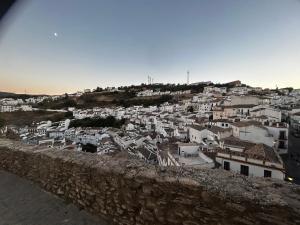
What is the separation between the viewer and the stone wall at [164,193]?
192 centimetres

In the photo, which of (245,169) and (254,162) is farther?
(245,169)

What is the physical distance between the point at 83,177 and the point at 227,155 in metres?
14.1

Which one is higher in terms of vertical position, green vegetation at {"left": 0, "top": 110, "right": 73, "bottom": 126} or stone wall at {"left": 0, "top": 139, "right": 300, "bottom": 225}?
stone wall at {"left": 0, "top": 139, "right": 300, "bottom": 225}

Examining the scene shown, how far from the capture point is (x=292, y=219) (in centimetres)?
172

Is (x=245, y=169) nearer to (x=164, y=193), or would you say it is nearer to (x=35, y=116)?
(x=164, y=193)

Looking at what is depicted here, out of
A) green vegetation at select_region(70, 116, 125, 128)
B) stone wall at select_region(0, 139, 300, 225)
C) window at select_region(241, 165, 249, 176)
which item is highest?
stone wall at select_region(0, 139, 300, 225)

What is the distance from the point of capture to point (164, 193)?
97.3 inches

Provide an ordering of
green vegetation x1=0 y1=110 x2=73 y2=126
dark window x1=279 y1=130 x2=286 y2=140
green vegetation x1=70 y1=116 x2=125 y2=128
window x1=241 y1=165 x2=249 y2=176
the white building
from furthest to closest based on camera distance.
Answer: green vegetation x1=0 y1=110 x2=73 y2=126 < green vegetation x1=70 y1=116 x2=125 y2=128 < dark window x1=279 y1=130 x2=286 y2=140 < window x1=241 y1=165 x2=249 y2=176 < the white building

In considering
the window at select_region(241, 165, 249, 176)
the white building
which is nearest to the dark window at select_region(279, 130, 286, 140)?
the white building

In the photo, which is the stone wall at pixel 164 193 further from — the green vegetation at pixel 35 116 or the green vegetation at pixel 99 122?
the green vegetation at pixel 35 116

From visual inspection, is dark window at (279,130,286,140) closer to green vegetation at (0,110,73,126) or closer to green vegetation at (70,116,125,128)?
green vegetation at (70,116,125,128)

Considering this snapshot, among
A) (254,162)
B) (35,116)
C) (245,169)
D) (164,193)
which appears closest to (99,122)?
(35,116)

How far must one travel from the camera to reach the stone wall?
6.31 ft

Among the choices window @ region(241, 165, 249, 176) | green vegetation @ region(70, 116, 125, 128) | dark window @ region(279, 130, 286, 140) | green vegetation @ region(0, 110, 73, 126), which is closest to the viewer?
window @ region(241, 165, 249, 176)
